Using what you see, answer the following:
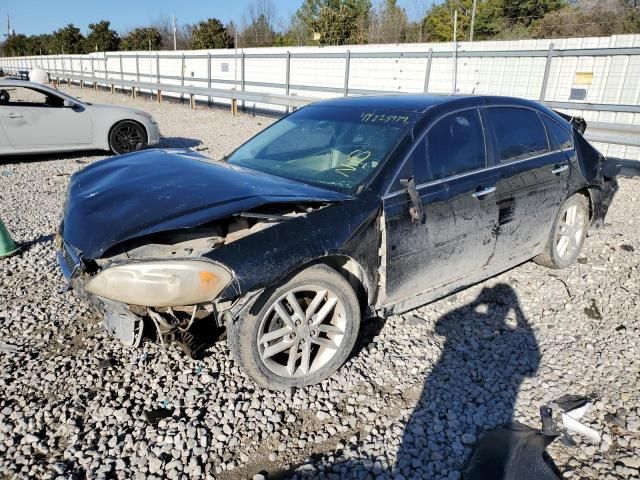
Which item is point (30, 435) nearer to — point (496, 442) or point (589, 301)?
point (496, 442)

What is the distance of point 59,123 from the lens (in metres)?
8.87

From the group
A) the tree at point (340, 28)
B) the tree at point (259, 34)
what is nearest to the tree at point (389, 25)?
the tree at point (340, 28)

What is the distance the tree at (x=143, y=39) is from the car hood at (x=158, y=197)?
49.6 metres

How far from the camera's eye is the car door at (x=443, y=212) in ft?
9.87

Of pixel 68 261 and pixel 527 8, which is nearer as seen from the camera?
pixel 68 261

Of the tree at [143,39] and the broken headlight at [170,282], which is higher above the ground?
the tree at [143,39]

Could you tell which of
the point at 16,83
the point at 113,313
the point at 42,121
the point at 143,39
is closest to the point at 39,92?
the point at 16,83

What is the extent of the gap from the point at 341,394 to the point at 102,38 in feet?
195

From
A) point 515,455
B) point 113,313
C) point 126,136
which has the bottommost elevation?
point 515,455

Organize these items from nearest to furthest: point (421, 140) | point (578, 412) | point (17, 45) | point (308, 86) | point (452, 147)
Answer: point (578, 412) < point (421, 140) < point (452, 147) < point (308, 86) < point (17, 45)

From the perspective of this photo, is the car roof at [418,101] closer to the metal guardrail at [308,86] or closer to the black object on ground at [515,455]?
the black object on ground at [515,455]

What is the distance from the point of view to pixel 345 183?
3.03 meters

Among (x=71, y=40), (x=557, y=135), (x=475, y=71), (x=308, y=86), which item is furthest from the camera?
(x=71, y=40)

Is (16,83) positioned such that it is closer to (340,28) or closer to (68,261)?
(68,261)
